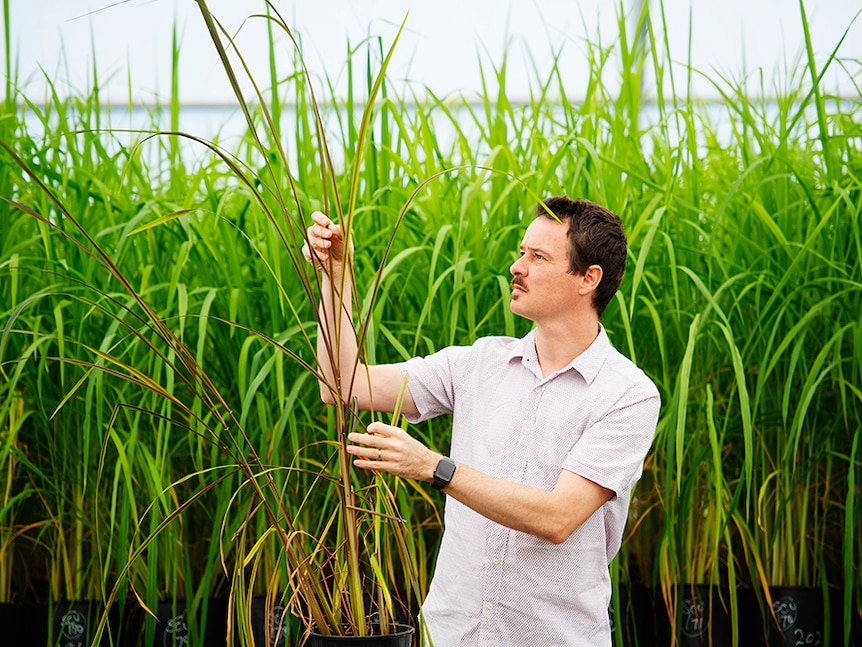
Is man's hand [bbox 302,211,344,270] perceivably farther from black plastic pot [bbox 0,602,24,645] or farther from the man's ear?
black plastic pot [bbox 0,602,24,645]

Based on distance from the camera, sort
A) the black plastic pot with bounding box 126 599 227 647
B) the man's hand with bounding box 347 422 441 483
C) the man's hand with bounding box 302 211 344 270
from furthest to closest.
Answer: the black plastic pot with bounding box 126 599 227 647, the man's hand with bounding box 302 211 344 270, the man's hand with bounding box 347 422 441 483

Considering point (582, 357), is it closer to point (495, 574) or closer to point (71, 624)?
point (495, 574)

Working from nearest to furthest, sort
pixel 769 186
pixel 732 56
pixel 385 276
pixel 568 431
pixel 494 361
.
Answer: pixel 568 431 < pixel 494 361 < pixel 385 276 < pixel 769 186 < pixel 732 56

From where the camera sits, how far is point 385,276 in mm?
1562

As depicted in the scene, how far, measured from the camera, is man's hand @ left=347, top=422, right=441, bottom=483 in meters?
0.88

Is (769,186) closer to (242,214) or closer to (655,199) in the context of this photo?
(655,199)

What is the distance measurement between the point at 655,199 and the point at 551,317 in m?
0.53

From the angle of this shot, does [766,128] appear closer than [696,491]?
No

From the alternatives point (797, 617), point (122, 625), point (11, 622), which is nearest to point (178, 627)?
point (122, 625)

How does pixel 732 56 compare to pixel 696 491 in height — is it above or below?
above

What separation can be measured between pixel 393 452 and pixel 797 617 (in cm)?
101

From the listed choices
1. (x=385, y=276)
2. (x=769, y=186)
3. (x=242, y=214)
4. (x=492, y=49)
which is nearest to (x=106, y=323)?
(x=242, y=214)

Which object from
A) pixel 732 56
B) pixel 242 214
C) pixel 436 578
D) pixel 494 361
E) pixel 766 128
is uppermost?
pixel 732 56

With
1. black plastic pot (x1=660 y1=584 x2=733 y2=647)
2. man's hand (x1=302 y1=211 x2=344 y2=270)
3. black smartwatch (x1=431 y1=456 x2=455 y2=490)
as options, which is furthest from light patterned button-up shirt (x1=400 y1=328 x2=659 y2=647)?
black plastic pot (x1=660 y1=584 x2=733 y2=647)
